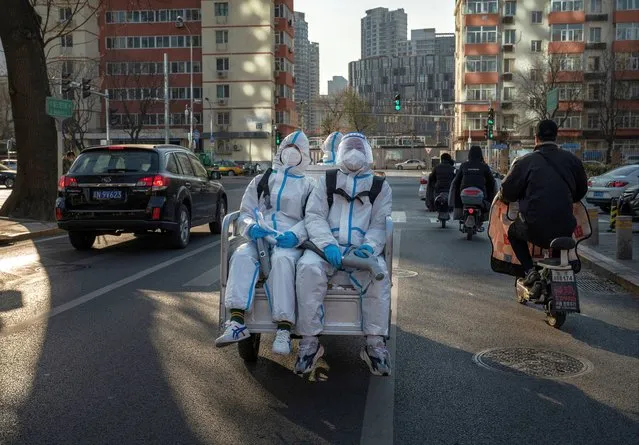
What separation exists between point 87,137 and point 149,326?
3094 inches

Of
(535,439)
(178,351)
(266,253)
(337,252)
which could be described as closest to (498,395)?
(535,439)

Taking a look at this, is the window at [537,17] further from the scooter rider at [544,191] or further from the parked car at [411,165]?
the scooter rider at [544,191]

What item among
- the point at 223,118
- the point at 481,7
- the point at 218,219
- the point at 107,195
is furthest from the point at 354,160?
the point at 481,7

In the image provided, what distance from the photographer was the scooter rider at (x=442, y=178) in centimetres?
1639

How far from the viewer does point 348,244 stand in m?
5.27

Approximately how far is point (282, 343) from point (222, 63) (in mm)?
79959

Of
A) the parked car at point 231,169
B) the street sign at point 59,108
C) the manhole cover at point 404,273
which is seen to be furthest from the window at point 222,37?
the manhole cover at point 404,273

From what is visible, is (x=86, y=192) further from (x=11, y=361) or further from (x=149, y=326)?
(x=11, y=361)

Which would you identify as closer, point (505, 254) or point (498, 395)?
point (498, 395)

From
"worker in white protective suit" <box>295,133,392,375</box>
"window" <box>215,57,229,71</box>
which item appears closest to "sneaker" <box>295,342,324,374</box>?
"worker in white protective suit" <box>295,133,392,375</box>

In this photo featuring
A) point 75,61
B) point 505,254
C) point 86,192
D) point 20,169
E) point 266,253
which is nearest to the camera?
point 266,253

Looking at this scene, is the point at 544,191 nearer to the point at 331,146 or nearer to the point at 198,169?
the point at 331,146

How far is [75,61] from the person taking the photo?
62781 mm

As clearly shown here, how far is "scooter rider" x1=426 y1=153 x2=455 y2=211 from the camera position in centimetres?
1639
